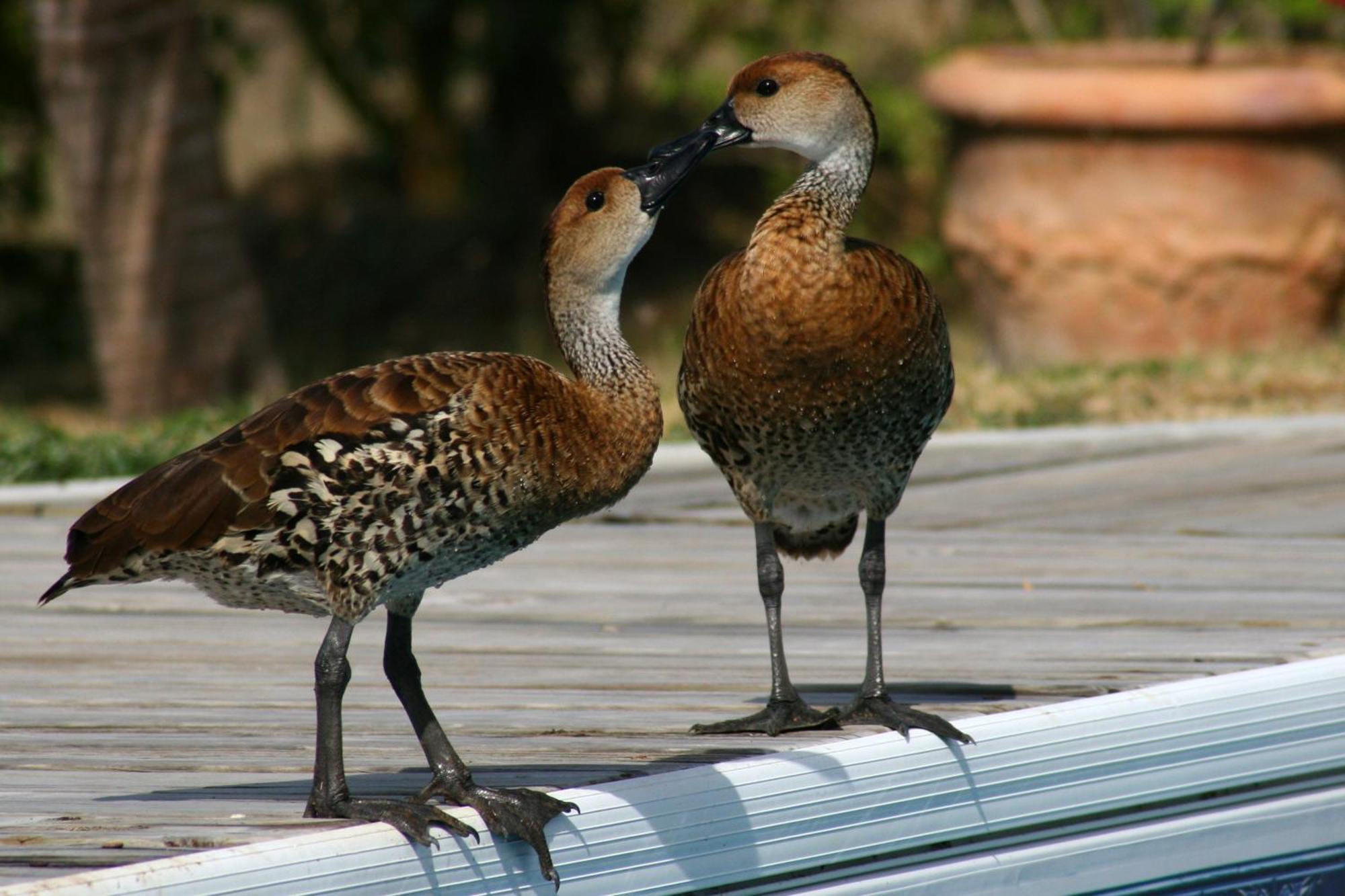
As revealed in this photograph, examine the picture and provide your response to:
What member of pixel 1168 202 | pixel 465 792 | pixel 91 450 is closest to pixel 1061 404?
pixel 1168 202

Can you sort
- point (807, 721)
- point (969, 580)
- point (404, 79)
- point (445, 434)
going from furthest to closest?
point (404, 79) < point (969, 580) < point (807, 721) < point (445, 434)

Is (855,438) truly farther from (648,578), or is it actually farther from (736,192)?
(736,192)

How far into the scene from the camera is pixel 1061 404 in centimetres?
798

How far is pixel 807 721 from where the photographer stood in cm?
366

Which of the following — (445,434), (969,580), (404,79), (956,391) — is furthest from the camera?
(404,79)

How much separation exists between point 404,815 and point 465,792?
0.40 feet

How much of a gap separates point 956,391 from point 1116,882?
5.05m

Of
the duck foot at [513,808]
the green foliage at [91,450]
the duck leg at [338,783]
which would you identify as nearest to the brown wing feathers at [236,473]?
the duck leg at [338,783]

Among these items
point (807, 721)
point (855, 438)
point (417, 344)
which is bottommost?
point (417, 344)

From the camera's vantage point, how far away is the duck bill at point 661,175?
339 centimetres

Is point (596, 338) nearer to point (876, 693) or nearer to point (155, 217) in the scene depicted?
point (876, 693)

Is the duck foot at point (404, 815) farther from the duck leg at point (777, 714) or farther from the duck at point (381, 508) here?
the duck leg at point (777, 714)

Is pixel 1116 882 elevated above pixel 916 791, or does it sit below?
below

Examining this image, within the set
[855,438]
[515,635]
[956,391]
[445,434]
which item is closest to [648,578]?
[515,635]
